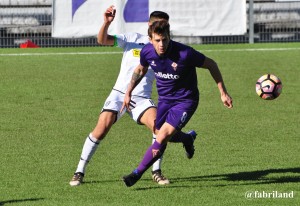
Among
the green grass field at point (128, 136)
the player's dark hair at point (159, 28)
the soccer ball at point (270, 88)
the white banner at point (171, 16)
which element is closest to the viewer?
the player's dark hair at point (159, 28)

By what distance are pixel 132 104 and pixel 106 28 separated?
105cm

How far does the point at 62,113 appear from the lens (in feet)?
59.3

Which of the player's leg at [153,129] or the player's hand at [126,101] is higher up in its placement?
the player's hand at [126,101]

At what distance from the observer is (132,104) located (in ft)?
38.4

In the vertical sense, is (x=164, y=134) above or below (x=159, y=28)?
below

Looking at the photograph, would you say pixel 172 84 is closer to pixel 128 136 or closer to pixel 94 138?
pixel 94 138

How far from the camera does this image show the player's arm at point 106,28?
11188 millimetres

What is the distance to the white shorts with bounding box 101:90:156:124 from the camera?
11531 mm

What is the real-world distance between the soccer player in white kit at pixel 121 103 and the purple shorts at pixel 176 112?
44 centimetres

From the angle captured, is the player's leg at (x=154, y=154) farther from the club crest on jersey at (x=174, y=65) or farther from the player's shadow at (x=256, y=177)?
the player's shadow at (x=256, y=177)

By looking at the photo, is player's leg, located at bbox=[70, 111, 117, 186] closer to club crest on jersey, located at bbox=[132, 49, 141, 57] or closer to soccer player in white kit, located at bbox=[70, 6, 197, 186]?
soccer player in white kit, located at bbox=[70, 6, 197, 186]
